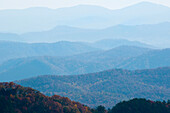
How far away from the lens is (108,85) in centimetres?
4834

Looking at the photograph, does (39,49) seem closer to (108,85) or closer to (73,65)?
(73,65)

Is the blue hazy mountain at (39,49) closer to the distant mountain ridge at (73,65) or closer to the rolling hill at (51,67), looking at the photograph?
the rolling hill at (51,67)

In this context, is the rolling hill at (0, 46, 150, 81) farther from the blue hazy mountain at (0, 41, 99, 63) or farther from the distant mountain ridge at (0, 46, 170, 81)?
the blue hazy mountain at (0, 41, 99, 63)

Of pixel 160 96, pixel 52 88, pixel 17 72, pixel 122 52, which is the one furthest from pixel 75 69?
pixel 160 96

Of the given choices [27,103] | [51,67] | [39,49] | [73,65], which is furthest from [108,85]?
[39,49]

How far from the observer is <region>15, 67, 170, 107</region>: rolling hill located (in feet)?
139

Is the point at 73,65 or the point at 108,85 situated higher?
the point at 108,85

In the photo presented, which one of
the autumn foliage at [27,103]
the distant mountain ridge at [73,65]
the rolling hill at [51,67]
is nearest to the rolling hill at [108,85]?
the autumn foliage at [27,103]

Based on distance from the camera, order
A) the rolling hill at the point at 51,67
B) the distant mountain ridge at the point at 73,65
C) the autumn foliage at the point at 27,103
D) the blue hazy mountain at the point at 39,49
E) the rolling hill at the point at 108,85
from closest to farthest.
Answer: the autumn foliage at the point at 27,103
the rolling hill at the point at 108,85
the distant mountain ridge at the point at 73,65
the rolling hill at the point at 51,67
the blue hazy mountain at the point at 39,49

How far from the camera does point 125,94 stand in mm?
44344

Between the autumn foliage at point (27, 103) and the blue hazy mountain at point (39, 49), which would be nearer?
the autumn foliage at point (27, 103)

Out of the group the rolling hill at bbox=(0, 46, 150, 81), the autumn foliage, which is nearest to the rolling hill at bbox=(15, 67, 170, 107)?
the autumn foliage

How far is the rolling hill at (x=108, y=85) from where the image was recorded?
42.4 metres

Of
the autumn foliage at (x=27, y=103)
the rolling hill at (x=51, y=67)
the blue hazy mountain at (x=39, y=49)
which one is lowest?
the blue hazy mountain at (x=39, y=49)
